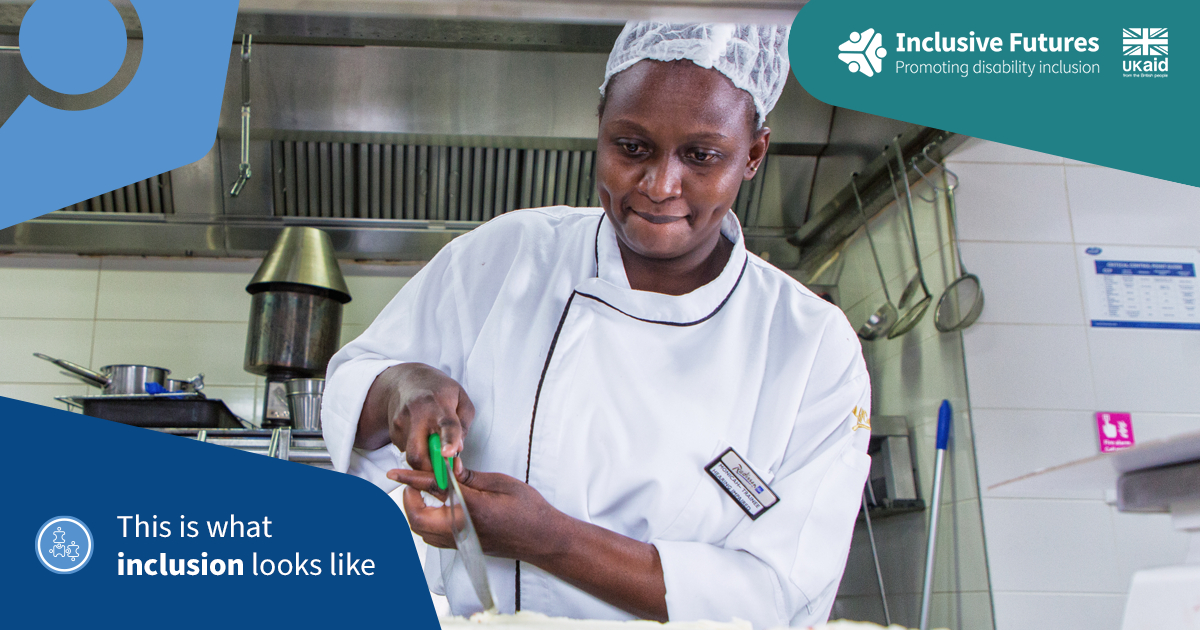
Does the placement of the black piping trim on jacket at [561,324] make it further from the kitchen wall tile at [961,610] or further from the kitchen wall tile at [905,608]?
the kitchen wall tile at [905,608]

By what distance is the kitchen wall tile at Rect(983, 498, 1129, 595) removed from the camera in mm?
1498

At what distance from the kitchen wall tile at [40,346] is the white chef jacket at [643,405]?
6.11 ft

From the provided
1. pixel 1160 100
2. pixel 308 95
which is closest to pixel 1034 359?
pixel 1160 100

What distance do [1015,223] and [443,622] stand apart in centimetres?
149

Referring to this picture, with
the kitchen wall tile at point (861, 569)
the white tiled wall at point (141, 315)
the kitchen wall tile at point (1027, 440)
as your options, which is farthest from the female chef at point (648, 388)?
the white tiled wall at point (141, 315)

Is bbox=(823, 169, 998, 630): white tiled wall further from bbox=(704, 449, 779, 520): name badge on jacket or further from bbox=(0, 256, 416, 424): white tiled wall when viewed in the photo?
bbox=(0, 256, 416, 424): white tiled wall

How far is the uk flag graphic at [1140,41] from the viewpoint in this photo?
656 millimetres

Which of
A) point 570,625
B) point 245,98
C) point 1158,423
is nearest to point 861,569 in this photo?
point 1158,423

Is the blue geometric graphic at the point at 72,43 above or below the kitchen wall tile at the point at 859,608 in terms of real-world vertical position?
above

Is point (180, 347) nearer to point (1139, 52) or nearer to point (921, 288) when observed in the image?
point (921, 288)

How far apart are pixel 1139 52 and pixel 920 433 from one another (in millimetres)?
1224

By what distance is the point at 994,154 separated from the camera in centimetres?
169

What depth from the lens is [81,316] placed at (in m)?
2.34

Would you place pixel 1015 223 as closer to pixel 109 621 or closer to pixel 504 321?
pixel 504 321
